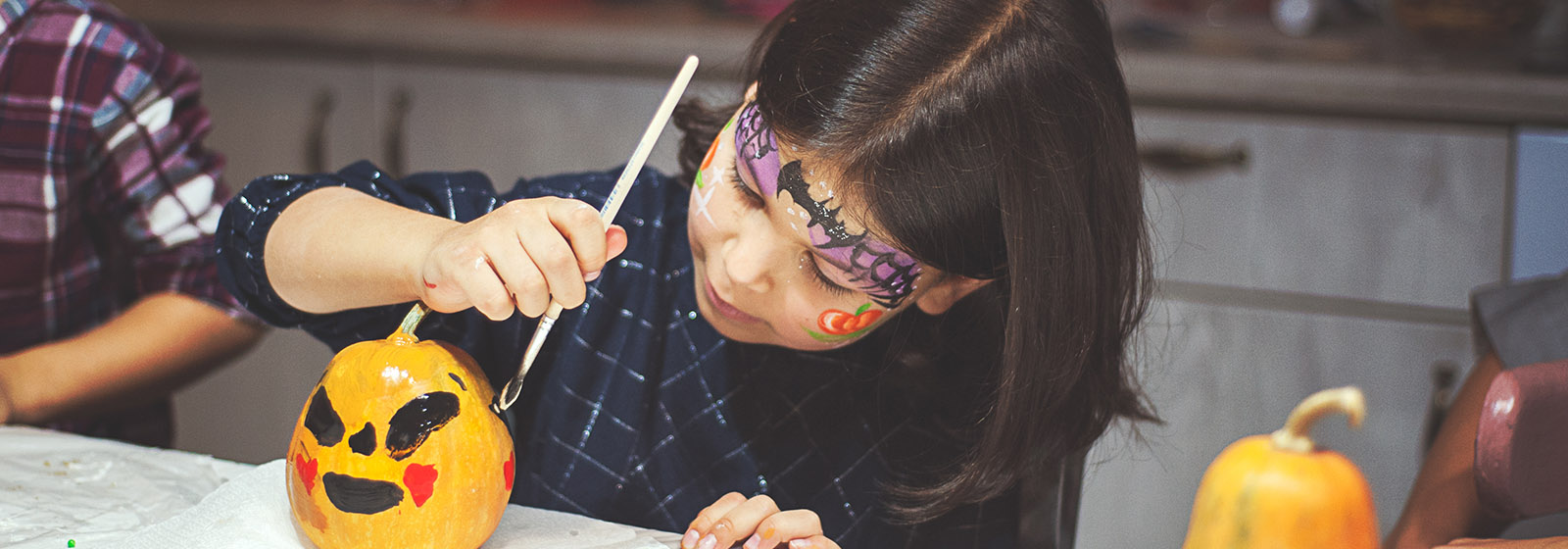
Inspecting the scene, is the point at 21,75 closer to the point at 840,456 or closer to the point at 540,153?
the point at 840,456

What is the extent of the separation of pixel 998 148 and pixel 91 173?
73 centimetres

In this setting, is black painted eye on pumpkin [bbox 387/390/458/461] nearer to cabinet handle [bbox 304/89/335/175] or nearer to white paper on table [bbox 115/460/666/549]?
white paper on table [bbox 115/460/666/549]

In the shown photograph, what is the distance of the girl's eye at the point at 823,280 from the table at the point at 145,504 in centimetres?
17

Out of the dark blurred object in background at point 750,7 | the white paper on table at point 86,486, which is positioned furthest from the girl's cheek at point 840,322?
the dark blurred object in background at point 750,7

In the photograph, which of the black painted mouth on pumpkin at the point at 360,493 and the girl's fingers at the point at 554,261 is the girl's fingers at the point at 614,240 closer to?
the girl's fingers at the point at 554,261

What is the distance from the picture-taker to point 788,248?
67 cm

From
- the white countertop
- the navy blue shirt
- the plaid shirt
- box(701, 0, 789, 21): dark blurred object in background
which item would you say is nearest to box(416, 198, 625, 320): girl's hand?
the navy blue shirt

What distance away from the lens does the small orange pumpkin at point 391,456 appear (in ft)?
1.91

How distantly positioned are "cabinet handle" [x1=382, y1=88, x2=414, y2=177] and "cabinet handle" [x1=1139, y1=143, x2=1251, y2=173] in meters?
1.01

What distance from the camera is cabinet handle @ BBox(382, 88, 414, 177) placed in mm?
1685

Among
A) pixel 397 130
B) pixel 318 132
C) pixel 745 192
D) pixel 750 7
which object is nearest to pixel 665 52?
pixel 750 7

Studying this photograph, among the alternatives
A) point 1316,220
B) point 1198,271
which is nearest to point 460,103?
point 1198,271

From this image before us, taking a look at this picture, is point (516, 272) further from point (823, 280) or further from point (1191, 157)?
point (1191, 157)

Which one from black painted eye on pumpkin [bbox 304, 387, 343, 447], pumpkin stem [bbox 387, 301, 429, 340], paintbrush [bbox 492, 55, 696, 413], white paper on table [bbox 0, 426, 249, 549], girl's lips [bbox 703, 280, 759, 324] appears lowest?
white paper on table [bbox 0, 426, 249, 549]
